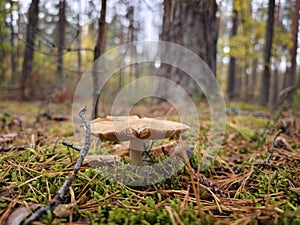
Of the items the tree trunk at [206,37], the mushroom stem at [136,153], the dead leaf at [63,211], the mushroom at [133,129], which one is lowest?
the dead leaf at [63,211]

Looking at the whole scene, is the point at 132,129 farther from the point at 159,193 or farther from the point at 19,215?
the point at 19,215

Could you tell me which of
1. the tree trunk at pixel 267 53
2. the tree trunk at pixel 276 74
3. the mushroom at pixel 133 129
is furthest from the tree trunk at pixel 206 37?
the tree trunk at pixel 276 74

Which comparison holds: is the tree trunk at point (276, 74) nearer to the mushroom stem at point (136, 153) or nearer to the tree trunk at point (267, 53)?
the tree trunk at point (267, 53)

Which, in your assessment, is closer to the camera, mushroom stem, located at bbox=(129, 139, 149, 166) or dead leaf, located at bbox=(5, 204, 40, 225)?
dead leaf, located at bbox=(5, 204, 40, 225)

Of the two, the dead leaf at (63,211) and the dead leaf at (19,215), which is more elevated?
the dead leaf at (63,211)

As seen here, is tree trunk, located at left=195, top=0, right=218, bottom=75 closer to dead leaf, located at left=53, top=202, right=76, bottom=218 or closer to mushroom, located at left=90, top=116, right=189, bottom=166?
mushroom, located at left=90, top=116, right=189, bottom=166

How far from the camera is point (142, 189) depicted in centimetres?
111

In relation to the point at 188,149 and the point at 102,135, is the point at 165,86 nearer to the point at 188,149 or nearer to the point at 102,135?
the point at 188,149

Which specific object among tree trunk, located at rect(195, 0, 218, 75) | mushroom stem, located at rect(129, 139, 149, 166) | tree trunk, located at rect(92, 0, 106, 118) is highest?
tree trunk, located at rect(195, 0, 218, 75)

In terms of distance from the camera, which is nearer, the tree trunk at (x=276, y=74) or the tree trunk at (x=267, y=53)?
the tree trunk at (x=267, y=53)

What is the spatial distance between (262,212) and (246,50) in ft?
26.3

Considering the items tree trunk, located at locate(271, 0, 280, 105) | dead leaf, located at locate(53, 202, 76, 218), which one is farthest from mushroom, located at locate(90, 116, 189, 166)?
tree trunk, located at locate(271, 0, 280, 105)

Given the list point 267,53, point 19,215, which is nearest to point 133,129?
point 19,215

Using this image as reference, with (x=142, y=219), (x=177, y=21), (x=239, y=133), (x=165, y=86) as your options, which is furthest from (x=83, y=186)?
(x=177, y=21)
